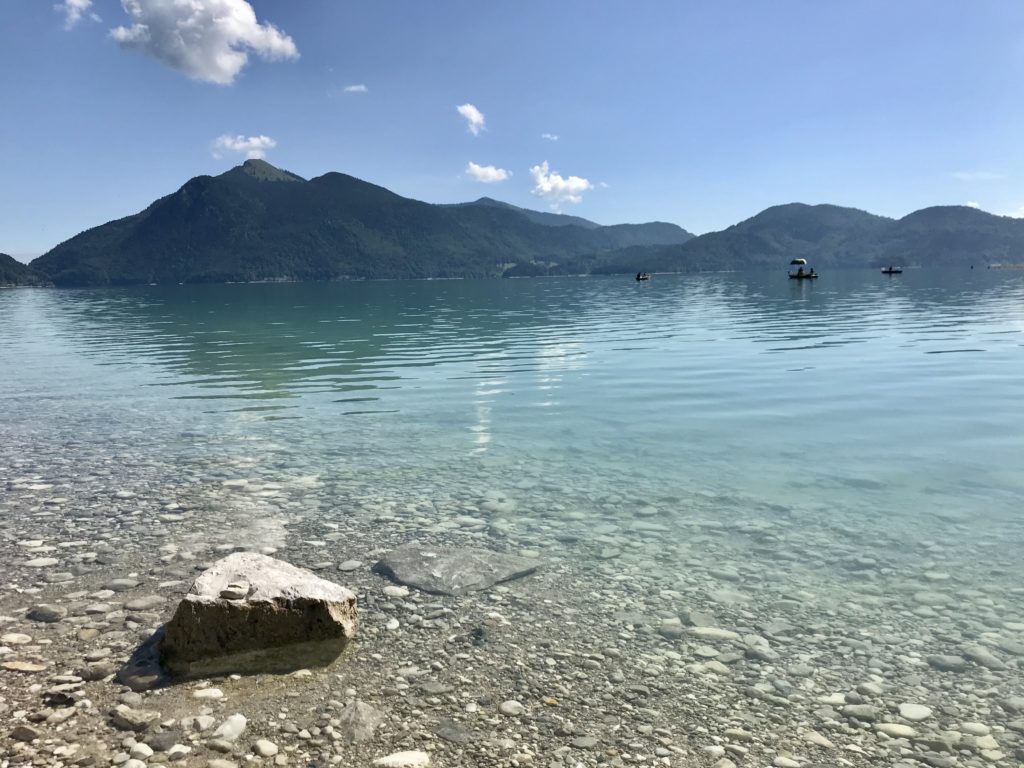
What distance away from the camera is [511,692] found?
6988 mm

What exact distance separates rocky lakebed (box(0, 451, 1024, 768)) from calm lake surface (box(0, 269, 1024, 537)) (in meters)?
1.73

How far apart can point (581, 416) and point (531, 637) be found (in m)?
14.4

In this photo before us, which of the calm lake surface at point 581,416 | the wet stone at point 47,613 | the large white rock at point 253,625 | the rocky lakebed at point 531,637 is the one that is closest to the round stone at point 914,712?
the rocky lakebed at point 531,637

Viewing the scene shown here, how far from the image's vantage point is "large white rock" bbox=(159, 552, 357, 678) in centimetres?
731

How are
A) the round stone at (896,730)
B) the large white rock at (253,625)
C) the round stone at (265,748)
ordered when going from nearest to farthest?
the round stone at (265,748), the round stone at (896,730), the large white rock at (253,625)

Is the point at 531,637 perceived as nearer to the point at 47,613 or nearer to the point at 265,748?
the point at 265,748

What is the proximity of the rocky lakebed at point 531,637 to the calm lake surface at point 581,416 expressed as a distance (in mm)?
1729

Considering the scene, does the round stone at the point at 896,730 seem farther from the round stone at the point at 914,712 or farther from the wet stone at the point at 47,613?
the wet stone at the point at 47,613

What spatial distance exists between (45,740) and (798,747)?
22.1 feet

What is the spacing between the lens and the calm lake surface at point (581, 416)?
14.9 m

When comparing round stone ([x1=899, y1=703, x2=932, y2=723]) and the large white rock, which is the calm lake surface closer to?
round stone ([x1=899, y1=703, x2=932, y2=723])

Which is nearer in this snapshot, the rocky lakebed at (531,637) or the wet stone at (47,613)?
the rocky lakebed at (531,637)

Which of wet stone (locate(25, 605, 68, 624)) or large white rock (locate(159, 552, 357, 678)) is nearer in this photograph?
large white rock (locate(159, 552, 357, 678))

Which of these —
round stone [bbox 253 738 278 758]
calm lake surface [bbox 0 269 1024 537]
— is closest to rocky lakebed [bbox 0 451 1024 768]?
round stone [bbox 253 738 278 758]
